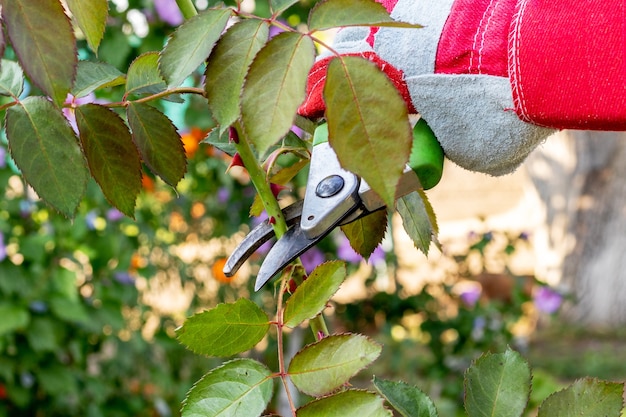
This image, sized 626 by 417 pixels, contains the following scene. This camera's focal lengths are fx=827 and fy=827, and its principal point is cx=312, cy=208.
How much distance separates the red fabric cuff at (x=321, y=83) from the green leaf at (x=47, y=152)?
19 cm

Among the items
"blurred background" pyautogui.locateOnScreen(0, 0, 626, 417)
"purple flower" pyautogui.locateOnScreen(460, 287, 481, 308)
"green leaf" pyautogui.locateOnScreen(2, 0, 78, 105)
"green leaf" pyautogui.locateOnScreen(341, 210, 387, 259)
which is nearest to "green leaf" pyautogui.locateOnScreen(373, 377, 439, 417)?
"green leaf" pyautogui.locateOnScreen(341, 210, 387, 259)

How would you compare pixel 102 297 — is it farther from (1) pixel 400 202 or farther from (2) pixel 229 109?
(2) pixel 229 109

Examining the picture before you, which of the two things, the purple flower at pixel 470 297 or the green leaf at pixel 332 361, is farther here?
the purple flower at pixel 470 297

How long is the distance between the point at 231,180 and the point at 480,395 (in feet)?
6.95

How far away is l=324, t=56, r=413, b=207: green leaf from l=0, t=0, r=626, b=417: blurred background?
0.51 m

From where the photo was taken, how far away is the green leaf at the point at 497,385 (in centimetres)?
53

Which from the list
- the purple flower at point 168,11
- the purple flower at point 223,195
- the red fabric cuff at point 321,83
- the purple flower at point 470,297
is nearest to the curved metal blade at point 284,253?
the red fabric cuff at point 321,83

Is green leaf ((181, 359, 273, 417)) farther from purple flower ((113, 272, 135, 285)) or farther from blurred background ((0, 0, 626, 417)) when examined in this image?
purple flower ((113, 272, 135, 285))

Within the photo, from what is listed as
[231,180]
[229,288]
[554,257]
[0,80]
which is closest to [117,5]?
[231,180]

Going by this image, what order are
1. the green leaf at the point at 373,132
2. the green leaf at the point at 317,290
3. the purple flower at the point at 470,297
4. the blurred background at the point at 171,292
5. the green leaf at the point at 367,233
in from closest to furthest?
the green leaf at the point at 373,132
the green leaf at the point at 317,290
the green leaf at the point at 367,233
the blurred background at the point at 171,292
the purple flower at the point at 470,297

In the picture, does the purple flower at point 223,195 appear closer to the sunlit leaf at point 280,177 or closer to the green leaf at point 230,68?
the sunlit leaf at point 280,177

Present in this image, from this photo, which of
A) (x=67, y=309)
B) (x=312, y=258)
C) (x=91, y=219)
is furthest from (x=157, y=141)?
(x=312, y=258)

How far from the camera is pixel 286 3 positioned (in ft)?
1.64

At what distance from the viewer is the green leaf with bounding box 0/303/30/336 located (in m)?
2.00
